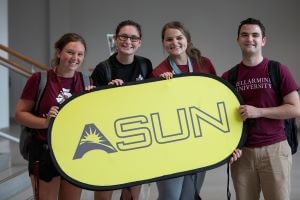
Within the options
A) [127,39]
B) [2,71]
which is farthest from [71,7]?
[127,39]

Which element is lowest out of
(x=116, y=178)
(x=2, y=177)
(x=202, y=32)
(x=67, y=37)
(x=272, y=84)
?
(x=2, y=177)

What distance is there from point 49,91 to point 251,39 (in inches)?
44.7

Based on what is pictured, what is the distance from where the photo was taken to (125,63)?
2566 millimetres

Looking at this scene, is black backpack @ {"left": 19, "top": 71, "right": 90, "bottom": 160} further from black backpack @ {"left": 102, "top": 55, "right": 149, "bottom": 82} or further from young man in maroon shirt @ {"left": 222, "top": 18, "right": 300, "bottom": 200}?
young man in maroon shirt @ {"left": 222, "top": 18, "right": 300, "bottom": 200}

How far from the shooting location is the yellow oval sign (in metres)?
2.21

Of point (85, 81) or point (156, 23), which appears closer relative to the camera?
point (85, 81)

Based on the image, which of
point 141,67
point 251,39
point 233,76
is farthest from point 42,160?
point 251,39

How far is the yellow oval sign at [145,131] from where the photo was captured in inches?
87.0

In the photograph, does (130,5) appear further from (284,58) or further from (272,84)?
(272,84)

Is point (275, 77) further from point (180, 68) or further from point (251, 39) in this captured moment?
point (180, 68)

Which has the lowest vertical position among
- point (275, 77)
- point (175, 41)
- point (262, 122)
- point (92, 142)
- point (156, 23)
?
point (92, 142)

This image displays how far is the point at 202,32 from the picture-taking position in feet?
31.5

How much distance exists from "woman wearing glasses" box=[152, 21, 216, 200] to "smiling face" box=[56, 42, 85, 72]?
47 centimetres

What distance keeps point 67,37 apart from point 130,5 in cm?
769
